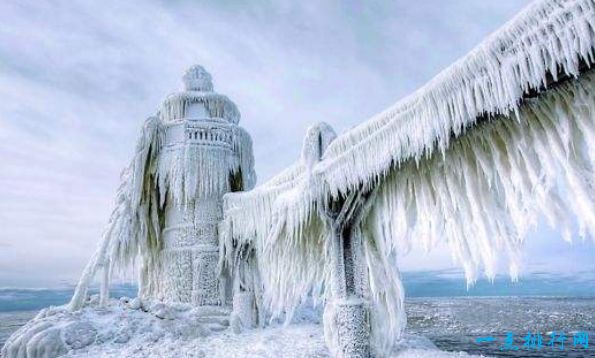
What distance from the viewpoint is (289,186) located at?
9703 millimetres

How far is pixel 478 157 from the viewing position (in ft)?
18.7

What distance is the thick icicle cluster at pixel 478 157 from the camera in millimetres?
4359

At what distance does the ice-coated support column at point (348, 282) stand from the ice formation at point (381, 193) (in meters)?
0.03

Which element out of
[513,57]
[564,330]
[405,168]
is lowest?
[564,330]

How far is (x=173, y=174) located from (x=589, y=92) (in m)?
14.8

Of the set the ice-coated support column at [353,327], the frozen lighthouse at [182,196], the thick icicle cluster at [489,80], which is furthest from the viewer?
the frozen lighthouse at [182,196]

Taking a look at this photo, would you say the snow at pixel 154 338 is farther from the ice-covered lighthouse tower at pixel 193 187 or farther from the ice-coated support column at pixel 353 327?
the ice-covered lighthouse tower at pixel 193 187

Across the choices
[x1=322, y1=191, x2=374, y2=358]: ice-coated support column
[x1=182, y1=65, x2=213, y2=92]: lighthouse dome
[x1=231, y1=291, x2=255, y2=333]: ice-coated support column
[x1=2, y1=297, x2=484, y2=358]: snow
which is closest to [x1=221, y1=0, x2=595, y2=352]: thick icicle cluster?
[x1=322, y1=191, x2=374, y2=358]: ice-coated support column

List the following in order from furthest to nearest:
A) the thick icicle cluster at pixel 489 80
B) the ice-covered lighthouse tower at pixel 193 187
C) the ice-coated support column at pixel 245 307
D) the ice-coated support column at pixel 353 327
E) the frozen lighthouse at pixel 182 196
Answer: the ice-covered lighthouse tower at pixel 193 187 → the frozen lighthouse at pixel 182 196 → the ice-coated support column at pixel 245 307 → the ice-coated support column at pixel 353 327 → the thick icicle cluster at pixel 489 80

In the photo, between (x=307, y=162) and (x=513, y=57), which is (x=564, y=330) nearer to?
(x=307, y=162)

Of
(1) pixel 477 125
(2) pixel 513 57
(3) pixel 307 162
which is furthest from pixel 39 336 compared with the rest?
(2) pixel 513 57

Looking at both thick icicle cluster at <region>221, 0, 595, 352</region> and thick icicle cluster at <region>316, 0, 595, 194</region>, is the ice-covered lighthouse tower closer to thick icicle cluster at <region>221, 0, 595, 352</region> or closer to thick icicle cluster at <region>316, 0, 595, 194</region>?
thick icicle cluster at <region>221, 0, 595, 352</region>

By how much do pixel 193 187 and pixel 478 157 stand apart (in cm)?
1279

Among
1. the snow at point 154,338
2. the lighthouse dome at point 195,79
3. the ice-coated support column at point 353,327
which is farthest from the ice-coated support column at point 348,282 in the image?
the lighthouse dome at point 195,79
